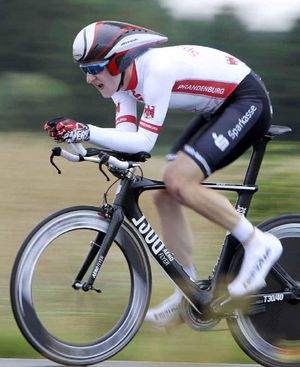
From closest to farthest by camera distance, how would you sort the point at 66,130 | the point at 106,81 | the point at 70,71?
the point at 66,130 < the point at 106,81 < the point at 70,71

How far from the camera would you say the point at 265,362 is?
5.45 metres

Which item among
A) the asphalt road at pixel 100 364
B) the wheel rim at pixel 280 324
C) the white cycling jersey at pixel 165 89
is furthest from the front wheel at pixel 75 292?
the wheel rim at pixel 280 324

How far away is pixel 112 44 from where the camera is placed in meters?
5.10

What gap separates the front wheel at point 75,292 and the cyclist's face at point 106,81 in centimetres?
59

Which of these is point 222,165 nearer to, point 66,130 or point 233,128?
point 233,128

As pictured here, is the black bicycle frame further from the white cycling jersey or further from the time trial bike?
the white cycling jersey

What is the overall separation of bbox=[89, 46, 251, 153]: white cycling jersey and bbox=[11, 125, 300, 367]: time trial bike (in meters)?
0.11

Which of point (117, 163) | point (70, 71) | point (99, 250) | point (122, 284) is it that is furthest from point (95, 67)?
point (70, 71)

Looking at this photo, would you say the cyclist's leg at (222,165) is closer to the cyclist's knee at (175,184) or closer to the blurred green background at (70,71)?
the cyclist's knee at (175,184)

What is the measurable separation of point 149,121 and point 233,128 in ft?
1.42

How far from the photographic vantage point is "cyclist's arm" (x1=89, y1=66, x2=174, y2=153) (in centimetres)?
502

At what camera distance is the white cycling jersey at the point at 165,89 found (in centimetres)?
503

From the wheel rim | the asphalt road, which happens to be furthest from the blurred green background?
the asphalt road

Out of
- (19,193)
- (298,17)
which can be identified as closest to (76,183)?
(19,193)
